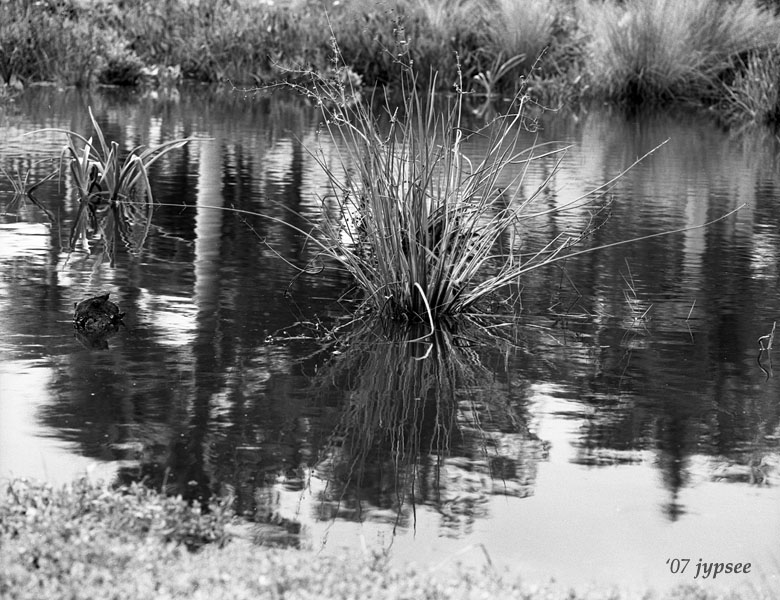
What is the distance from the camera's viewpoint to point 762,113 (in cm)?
1980

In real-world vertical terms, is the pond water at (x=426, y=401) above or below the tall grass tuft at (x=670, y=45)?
below

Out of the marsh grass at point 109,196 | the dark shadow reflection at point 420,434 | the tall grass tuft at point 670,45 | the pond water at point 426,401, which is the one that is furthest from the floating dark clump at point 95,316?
the tall grass tuft at point 670,45

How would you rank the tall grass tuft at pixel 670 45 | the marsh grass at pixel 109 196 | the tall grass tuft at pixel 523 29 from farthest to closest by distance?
the tall grass tuft at pixel 523 29 → the tall grass tuft at pixel 670 45 → the marsh grass at pixel 109 196

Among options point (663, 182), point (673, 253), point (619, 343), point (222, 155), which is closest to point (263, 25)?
point (222, 155)

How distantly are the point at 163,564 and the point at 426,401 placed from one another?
6.98 feet

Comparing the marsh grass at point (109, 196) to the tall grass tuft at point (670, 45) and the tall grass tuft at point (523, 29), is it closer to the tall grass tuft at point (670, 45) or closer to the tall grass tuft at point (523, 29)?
the tall grass tuft at point (670, 45)

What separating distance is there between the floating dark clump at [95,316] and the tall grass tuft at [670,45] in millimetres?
16452

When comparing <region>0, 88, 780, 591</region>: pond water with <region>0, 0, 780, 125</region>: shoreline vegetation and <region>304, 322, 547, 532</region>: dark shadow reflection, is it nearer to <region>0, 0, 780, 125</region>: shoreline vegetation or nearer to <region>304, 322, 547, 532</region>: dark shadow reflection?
<region>304, 322, 547, 532</region>: dark shadow reflection

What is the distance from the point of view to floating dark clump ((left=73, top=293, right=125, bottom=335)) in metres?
6.26

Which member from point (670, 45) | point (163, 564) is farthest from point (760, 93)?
point (163, 564)

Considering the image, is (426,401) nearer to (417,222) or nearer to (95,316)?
(417,222)

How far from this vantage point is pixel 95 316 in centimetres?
630

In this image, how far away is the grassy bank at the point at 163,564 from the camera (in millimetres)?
3348

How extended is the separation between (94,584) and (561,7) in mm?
23620
